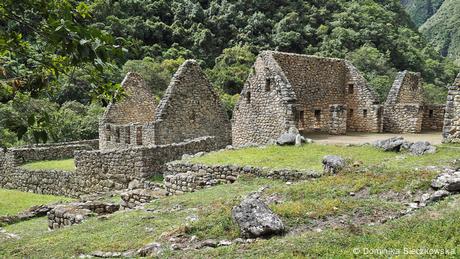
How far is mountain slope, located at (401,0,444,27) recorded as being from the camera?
130m

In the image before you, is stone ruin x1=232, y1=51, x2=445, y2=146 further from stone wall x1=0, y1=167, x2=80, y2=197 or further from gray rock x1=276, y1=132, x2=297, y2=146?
stone wall x1=0, y1=167, x2=80, y2=197

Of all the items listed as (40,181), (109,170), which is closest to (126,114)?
(40,181)

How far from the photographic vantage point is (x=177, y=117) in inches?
675

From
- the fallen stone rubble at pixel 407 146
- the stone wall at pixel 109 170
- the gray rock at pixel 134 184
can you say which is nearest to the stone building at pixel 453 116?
the fallen stone rubble at pixel 407 146

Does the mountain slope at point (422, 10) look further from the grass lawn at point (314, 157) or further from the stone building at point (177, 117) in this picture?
the grass lawn at point (314, 157)

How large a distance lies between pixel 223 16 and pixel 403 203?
5684cm

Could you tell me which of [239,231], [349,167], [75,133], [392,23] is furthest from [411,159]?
[392,23]

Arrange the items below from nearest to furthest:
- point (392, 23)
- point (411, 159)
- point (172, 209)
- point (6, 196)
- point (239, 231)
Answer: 1. point (239, 231)
2. point (172, 209)
3. point (411, 159)
4. point (6, 196)
5. point (392, 23)

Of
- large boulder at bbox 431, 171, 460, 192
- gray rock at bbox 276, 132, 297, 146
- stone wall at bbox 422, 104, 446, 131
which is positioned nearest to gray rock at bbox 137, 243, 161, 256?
large boulder at bbox 431, 171, 460, 192

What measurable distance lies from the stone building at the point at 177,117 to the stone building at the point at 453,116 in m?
8.70

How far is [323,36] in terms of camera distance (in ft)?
199

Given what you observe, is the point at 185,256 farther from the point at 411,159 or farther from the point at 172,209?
the point at 411,159

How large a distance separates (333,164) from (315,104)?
10.5 m

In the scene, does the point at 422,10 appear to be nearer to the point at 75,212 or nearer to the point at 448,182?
the point at 448,182
